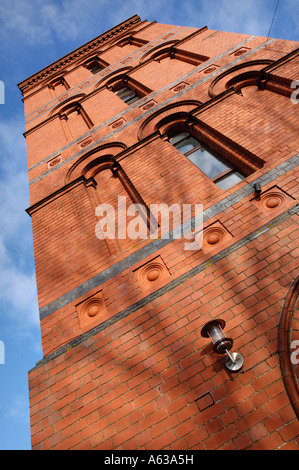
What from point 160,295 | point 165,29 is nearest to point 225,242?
point 160,295

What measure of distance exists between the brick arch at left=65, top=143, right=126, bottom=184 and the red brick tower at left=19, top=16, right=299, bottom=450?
0.03m

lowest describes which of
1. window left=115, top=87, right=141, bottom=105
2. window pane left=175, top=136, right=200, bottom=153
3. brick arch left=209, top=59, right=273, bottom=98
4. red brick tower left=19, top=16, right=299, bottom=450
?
red brick tower left=19, top=16, right=299, bottom=450

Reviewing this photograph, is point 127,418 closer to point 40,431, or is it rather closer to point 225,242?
point 40,431

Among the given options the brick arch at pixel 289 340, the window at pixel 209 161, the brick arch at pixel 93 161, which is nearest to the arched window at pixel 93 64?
the brick arch at pixel 93 161

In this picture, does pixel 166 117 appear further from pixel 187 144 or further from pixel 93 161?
pixel 93 161

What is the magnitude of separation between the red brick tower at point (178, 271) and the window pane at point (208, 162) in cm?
4

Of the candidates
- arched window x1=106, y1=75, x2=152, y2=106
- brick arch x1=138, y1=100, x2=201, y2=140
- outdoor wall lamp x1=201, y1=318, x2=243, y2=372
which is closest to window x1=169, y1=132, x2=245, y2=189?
brick arch x1=138, y1=100, x2=201, y2=140

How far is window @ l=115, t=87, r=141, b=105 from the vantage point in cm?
1016

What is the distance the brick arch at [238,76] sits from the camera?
23.1 feet

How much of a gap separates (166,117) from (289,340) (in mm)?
5664

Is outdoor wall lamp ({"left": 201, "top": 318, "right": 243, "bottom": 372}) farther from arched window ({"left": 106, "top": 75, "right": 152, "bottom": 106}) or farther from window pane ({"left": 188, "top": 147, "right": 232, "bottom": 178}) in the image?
arched window ({"left": 106, "top": 75, "right": 152, "bottom": 106})

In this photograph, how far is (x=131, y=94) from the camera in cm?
1053
